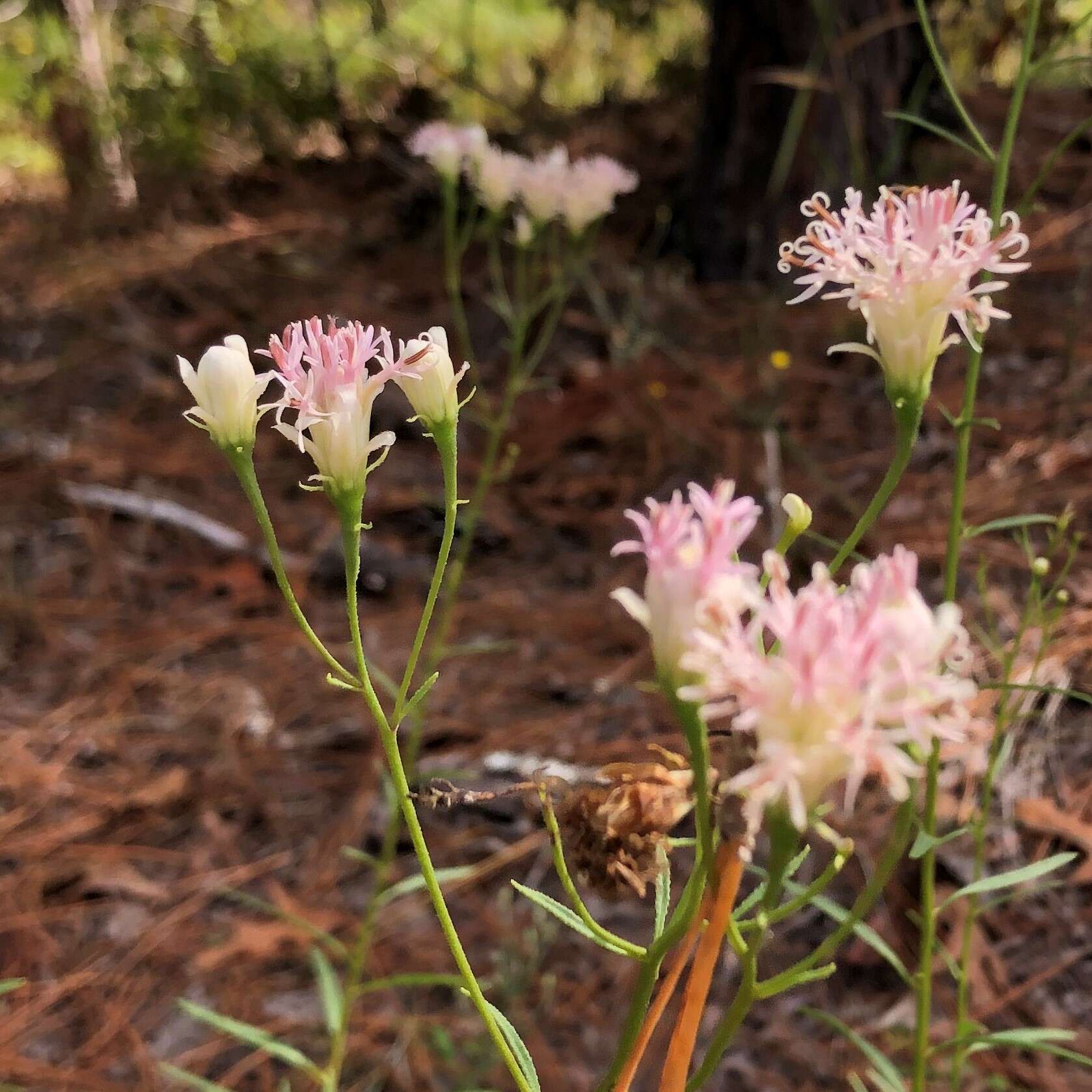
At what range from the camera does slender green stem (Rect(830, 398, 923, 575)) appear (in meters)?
0.66

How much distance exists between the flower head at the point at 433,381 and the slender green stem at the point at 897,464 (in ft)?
1.00

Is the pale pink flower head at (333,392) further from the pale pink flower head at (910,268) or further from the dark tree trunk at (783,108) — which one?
the dark tree trunk at (783,108)

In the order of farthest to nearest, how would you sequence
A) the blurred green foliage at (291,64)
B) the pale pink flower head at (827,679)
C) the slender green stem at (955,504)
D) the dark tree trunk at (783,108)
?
the blurred green foliage at (291,64) < the dark tree trunk at (783,108) < the slender green stem at (955,504) < the pale pink flower head at (827,679)

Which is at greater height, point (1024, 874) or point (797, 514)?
point (797, 514)

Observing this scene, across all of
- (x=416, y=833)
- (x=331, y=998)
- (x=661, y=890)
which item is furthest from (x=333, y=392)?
(x=331, y=998)

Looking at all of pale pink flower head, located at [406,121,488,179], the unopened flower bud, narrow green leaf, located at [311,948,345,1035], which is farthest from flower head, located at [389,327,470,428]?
pale pink flower head, located at [406,121,488,179]

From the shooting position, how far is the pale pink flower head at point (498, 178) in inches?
76.4

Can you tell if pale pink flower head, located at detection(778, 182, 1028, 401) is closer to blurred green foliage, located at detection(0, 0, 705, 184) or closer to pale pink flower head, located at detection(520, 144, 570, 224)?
pale pink flower head, located at detection(520, 144, 570, 224)

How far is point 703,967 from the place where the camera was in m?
0.64

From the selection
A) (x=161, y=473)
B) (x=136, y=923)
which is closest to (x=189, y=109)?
(x=161, y=473)

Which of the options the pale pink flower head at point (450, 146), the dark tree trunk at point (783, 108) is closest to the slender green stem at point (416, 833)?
the pale pink flower head at point (450, 146)

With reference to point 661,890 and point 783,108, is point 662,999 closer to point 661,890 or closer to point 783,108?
point 661,890

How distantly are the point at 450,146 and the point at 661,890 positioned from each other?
1.74 m

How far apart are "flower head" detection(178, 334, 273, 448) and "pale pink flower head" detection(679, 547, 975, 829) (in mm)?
402
